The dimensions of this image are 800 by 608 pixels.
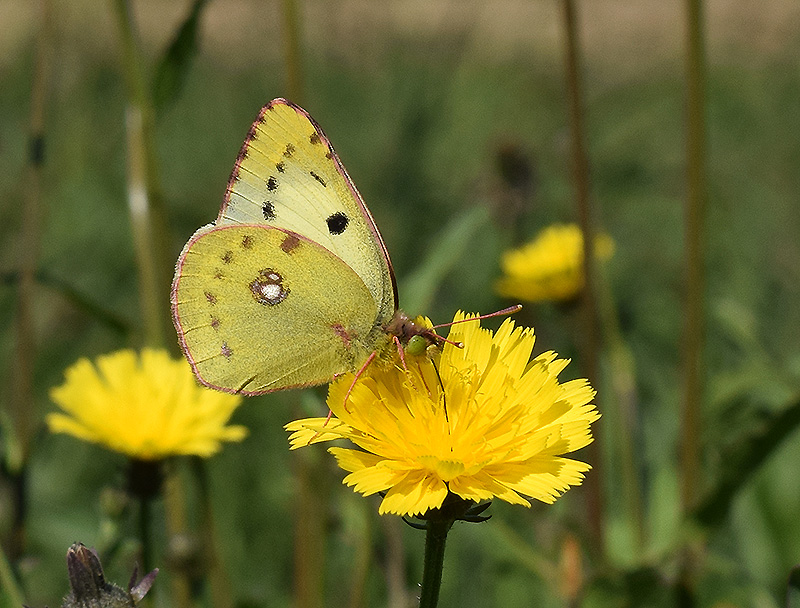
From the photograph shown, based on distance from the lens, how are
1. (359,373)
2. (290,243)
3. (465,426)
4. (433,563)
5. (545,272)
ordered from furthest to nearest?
(545,272) < (290,243) < (359,373) < (465,426) < (433,563)

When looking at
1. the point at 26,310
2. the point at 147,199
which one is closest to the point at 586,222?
the point at 147,199

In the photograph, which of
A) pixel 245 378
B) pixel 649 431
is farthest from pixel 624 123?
pixel 245 378

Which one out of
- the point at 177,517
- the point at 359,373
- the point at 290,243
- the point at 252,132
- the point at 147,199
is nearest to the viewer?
the point at 359,373

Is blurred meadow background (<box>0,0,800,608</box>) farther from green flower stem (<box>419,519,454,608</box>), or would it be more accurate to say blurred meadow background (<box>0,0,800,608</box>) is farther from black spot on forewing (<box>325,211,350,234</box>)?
green flower stem (<box>419,519,454,608</box>)

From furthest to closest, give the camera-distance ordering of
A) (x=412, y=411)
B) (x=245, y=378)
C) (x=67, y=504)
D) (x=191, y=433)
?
(x=67, y=504)
(x=191, y=433)
(x=245, y=378)
(x=412, y=411)

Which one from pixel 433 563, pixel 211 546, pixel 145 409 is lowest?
pixel 211 546

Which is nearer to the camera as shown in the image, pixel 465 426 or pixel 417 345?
pixel 465 426

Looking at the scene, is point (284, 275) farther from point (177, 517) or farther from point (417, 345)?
point (177, 517)

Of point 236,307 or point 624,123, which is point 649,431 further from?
point 624,123
